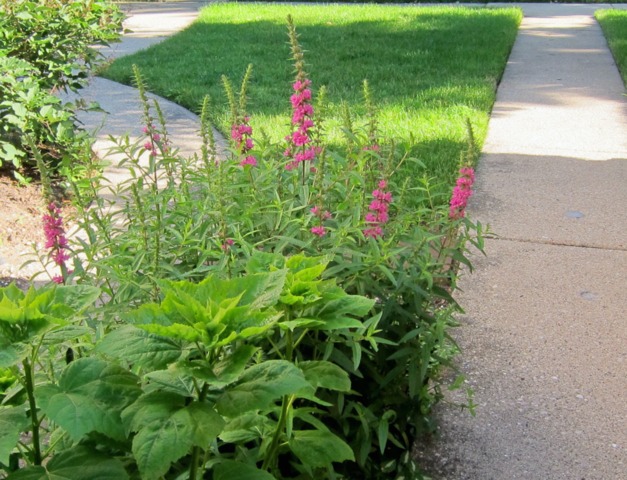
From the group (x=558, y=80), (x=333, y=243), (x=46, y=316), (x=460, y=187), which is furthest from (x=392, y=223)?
(x=558, y=80)

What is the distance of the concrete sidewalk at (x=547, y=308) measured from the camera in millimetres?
3000

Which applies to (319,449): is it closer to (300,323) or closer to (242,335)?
(300,323)

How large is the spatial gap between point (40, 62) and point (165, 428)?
14.7ft

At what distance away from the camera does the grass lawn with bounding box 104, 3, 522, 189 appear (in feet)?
23.4

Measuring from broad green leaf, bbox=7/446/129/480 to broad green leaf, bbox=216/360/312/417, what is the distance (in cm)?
22

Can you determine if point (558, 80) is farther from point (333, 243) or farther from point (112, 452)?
point (112, 452)

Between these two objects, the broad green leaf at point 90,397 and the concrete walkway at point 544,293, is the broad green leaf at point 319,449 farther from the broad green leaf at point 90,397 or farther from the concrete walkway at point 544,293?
the concrete walkway at point 544,293

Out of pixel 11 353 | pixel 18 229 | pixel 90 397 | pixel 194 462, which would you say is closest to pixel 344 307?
pixel 194 462

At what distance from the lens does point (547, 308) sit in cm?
403

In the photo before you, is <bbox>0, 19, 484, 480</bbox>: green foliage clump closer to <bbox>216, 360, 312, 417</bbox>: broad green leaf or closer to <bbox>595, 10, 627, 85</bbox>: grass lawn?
<bbox>216, 360, 312, 417</bbox>: broad green leaf

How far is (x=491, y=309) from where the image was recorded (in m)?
4.02

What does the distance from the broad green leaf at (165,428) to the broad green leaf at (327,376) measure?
1.10 ft

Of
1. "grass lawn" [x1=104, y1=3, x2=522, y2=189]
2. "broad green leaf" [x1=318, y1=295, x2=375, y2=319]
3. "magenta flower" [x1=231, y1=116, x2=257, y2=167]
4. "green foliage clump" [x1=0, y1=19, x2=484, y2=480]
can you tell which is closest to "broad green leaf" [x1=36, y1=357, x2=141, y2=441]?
"green foliage clump" [x1=0, y1=19, x2=484, y2=480]

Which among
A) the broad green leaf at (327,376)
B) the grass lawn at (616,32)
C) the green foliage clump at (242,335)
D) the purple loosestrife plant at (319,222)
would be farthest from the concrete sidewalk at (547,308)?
the grass lawn at (616,32)
